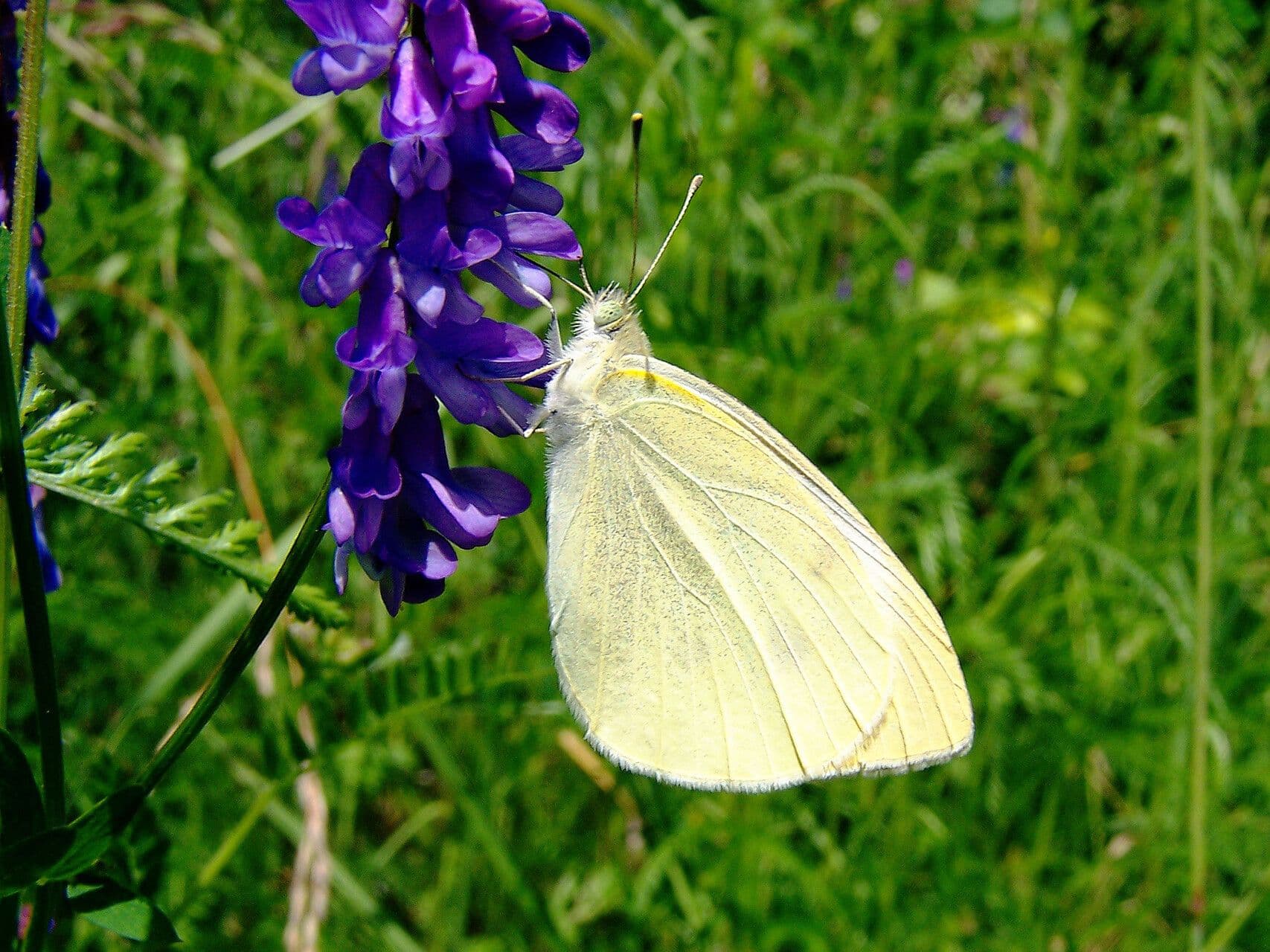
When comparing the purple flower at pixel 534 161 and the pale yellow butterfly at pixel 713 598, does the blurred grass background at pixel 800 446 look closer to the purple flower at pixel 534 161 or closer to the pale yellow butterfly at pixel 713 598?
the pale yellow butterfly at pixel 713 598

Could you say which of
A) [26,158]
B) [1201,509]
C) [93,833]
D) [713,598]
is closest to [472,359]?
[26,158]

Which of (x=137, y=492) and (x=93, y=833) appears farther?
(x=137, y=492)

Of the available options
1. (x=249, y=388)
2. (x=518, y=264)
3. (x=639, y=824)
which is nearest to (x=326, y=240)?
(x=518, y=264)

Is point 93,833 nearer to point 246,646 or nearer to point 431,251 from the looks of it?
point 246,646

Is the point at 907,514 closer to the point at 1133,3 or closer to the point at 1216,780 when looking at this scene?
the point at 1216,780

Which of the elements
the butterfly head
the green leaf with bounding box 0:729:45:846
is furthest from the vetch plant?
the butterfly head

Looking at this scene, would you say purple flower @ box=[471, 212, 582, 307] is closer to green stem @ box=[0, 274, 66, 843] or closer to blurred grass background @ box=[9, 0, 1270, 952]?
green stem @ box=[0, 274, 66, 843]
